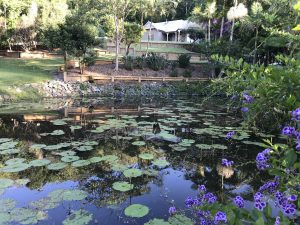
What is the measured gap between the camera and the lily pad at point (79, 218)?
14.9ft

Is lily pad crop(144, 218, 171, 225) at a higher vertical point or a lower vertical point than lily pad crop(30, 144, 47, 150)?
lower

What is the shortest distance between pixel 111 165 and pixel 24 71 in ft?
51.5

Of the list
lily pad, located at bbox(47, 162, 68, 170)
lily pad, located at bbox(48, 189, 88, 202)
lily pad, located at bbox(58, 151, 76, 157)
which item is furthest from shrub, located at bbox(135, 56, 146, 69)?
lily pad, located at bbox(48, 189, 88, 202)

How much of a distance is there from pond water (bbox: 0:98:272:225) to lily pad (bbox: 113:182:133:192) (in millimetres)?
20

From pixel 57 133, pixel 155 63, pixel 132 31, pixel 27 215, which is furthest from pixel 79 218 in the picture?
pixel 132 31

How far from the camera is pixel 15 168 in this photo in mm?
6441

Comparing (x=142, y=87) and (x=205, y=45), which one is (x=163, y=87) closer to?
(x=142, y=87)

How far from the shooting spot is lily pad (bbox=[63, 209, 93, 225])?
453 cm

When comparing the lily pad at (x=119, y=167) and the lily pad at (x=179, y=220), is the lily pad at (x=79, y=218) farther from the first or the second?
the lily pad at (x=119, y=167)

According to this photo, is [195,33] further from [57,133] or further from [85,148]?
[85,148]

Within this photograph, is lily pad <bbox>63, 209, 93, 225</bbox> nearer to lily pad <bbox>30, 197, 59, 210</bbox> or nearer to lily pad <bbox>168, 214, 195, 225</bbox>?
lily pad <bbox>30, 197, 59, 210</bbox>

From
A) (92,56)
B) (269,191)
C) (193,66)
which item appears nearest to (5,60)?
(92,56)

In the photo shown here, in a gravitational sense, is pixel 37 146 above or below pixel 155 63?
below

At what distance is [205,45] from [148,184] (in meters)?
19.0
